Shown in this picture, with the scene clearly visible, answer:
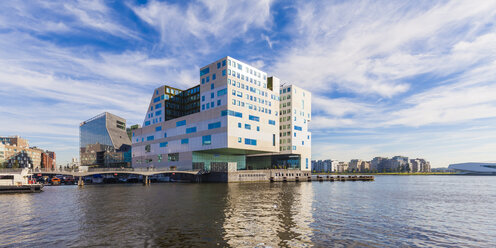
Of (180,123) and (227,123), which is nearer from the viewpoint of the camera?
(227,123)

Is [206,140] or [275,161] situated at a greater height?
[206,140]

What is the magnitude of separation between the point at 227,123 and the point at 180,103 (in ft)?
141

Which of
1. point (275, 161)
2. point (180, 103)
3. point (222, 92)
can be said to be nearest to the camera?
point (222, 92)

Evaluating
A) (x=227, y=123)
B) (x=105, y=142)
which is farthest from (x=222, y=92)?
(x=105, y=142)

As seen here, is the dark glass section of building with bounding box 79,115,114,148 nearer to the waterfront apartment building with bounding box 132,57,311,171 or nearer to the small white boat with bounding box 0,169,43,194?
the waterfront apartment building with bounding box 132,57,311,171

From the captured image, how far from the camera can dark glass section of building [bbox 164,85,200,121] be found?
12294 centimetres

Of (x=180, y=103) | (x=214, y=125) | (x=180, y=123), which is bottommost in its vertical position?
(x=214, y=125)

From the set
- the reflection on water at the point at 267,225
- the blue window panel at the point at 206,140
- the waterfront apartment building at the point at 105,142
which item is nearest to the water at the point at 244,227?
the reflection on water at the point at 267,225

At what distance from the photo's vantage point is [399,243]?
22.4m

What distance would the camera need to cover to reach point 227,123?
94.5m

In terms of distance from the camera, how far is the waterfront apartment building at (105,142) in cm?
16749

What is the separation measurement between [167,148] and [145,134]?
20.8m

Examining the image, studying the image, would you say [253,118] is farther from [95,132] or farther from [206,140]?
[95,132]

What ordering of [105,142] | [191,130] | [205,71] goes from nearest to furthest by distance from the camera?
[205,71]
[191,130]
[105,142]
